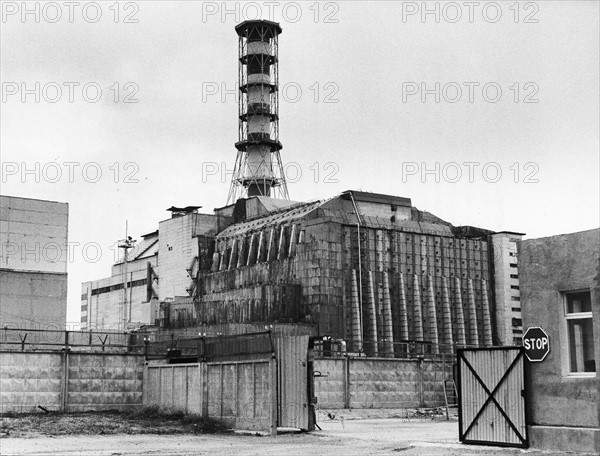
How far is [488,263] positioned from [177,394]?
60.8 meters

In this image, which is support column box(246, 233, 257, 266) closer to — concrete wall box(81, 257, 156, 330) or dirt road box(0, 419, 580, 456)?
concrete wall box(81, 257, 156, 330)

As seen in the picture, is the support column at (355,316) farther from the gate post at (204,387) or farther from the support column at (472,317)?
the gate post at (204,387)

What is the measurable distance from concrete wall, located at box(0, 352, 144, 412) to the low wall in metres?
7.95

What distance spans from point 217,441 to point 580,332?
9.86 meters

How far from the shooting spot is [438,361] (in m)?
42.2

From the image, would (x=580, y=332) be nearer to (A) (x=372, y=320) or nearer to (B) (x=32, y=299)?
(B) (x=32, y=299)

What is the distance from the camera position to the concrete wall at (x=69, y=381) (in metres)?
31.7

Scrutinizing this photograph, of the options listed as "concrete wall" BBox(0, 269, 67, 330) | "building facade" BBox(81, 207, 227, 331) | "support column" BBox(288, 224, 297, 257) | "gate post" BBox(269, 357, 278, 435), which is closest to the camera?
"gate post" BBox(269, 357, 278, 435)

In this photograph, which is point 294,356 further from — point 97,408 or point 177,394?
point 97,408

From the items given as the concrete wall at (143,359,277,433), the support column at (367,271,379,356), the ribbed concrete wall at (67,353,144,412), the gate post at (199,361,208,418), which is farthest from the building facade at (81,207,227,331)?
the gate post at (199,361,208,418)

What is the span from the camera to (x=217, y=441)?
23.0 meters

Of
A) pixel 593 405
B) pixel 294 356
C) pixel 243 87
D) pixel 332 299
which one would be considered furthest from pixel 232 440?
pixel 243 87

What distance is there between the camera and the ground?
19.7 meters

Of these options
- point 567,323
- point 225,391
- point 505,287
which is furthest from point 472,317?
point 567,323
